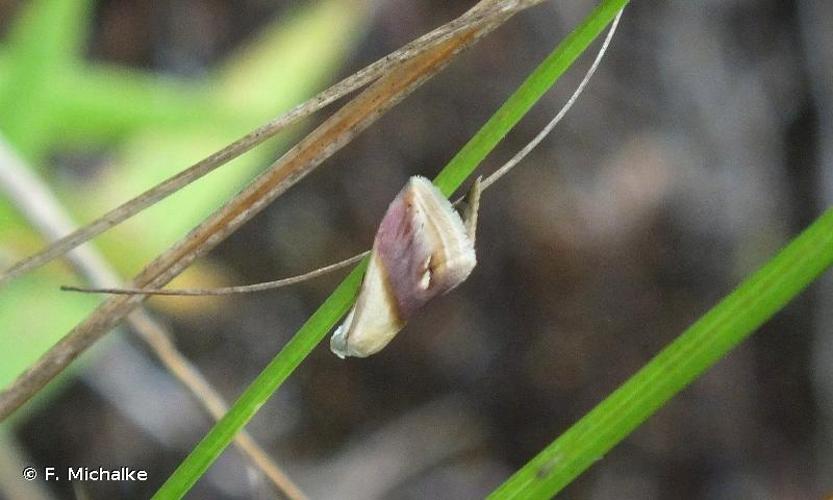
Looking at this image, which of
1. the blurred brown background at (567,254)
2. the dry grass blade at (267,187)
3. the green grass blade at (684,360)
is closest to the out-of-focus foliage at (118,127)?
the blurred brown background at (567,254)

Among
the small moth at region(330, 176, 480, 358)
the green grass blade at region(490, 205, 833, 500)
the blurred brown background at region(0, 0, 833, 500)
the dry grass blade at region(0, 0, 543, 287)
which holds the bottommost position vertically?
the blurred brown background at region(0, 0, 833, 500)

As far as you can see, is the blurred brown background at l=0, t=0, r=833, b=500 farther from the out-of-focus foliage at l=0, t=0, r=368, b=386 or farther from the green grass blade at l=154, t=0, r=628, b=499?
the green grass blade at l=154, t=0, r=628, b=499

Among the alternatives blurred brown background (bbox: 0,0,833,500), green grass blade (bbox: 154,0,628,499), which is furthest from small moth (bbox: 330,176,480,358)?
blurred brown background (bbox: 0,0,833,500)

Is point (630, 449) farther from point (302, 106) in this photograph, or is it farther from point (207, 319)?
A: point (302, 106)

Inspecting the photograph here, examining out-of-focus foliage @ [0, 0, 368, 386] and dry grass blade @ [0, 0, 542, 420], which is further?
out-of-focus foliage @ [0, 0, 368, 386]

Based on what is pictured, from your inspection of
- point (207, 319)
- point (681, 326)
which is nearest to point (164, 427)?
point (207, 319)

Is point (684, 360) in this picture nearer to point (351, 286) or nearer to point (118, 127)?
point (351, 286)
